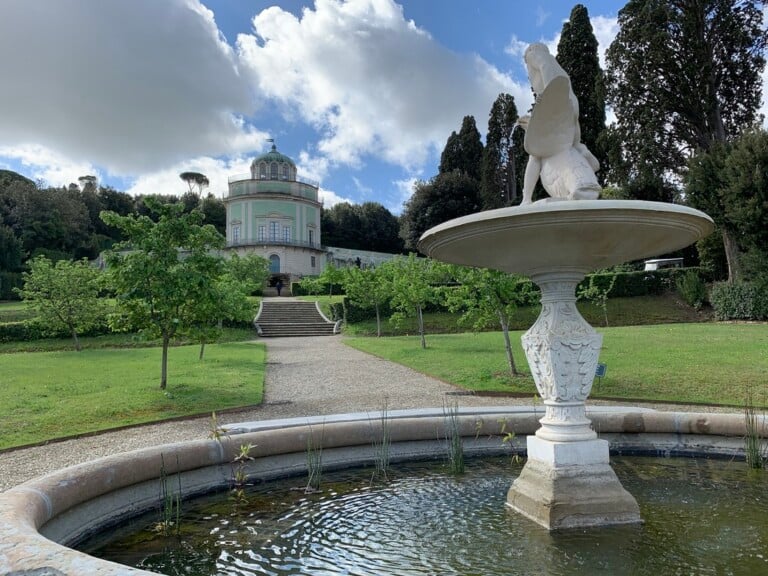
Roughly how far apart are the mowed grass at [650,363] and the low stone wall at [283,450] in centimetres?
380

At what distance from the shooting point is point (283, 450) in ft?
17.8

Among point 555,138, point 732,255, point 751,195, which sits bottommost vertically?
point 555,138

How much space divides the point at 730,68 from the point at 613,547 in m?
31.1

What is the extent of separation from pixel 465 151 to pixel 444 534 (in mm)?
54367

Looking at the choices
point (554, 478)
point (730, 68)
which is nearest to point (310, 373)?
point (554, 478)

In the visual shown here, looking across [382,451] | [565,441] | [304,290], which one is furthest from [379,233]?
[565,441]

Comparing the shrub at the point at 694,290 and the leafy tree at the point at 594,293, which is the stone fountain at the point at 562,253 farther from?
the shrub at the point at 694,290

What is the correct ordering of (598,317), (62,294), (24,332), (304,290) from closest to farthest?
(62,294) → (24,332) → (598,317) → (304,290)

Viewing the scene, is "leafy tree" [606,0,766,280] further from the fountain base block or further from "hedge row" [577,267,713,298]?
the fountain base block

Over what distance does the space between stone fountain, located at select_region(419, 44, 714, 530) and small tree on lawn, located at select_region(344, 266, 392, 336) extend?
59.6ft

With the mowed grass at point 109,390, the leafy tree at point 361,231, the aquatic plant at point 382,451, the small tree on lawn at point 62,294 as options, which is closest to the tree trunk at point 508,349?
the mowed grass at point 109,390

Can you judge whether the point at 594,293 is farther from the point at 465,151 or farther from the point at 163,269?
the point at 465,151

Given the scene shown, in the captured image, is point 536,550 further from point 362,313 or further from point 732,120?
point 732,120

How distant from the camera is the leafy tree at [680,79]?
27.2 m
